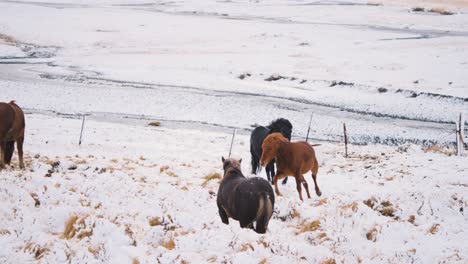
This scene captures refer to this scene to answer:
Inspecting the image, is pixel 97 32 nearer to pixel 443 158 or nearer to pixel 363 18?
pixel 363 18

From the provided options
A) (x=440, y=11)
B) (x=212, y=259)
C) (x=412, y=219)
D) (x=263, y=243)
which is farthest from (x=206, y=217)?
(x=440, y=11)

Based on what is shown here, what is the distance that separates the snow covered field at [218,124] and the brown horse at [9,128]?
2.46ft

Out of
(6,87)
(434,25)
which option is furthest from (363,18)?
(6,87)

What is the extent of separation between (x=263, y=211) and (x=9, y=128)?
692cm

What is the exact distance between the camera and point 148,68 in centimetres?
3950

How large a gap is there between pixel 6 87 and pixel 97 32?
26768mm

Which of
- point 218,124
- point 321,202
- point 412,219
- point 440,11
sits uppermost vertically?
point 412,219

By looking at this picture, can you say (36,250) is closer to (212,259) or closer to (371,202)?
(212,259)

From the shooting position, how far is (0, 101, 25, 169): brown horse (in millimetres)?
10031

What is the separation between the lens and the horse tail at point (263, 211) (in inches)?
234

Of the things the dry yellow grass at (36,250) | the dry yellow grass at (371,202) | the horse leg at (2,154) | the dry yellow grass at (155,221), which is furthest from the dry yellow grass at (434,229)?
the horse leg at (2,154)

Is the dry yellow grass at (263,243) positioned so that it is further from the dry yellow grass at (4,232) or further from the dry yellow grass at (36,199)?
the dry yellow grass at (36,199)

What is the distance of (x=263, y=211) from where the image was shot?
6.02 metres

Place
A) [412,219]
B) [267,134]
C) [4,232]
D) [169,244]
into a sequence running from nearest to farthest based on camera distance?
1. [4,232]
2. [169,244]
3. [412,219]
4. [267,134]
